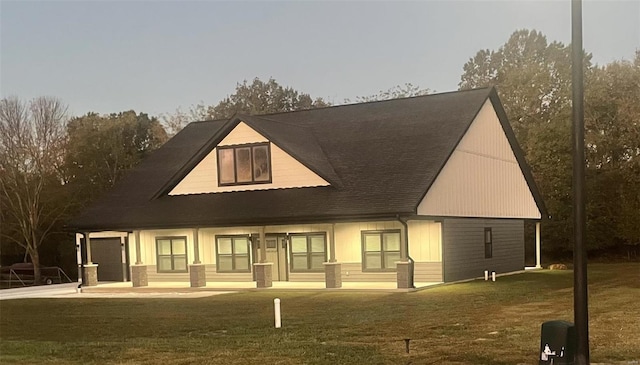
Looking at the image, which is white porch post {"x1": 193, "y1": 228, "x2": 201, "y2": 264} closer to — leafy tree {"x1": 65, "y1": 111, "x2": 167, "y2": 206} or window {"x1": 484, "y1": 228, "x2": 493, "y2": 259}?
leafy tree {"x1": 65, "y1": 111, "x2": 167, "y2": 206}

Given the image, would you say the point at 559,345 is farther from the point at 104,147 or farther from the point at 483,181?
the point at 104,147

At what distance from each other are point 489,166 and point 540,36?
29.5 meters

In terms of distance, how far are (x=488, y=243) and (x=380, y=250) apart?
580 cm

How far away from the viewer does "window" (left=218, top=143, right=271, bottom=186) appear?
88.4 feet

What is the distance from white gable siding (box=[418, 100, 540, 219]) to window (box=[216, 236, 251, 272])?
7.65 meters

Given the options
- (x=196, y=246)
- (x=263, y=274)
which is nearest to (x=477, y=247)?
(x=263, y=274)

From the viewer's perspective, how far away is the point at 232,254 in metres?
27.8

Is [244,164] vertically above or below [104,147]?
below

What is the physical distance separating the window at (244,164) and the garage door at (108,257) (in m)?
7.04

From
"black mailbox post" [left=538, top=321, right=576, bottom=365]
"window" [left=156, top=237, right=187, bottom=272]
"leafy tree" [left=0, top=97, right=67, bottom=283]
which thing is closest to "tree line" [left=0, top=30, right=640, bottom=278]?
"leafy tree" [left=0, top=97, right=67, bottom=283]

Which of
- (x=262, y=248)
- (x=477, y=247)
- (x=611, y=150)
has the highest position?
(x=611, y=150)

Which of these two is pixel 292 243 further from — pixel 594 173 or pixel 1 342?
pixel 594 173

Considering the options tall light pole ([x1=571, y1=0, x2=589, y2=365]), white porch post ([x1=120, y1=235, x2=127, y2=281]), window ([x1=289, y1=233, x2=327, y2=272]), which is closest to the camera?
tall light pole ([x1=571, y1=0, x2=589, y2=365])

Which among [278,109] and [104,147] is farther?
[278,109]
